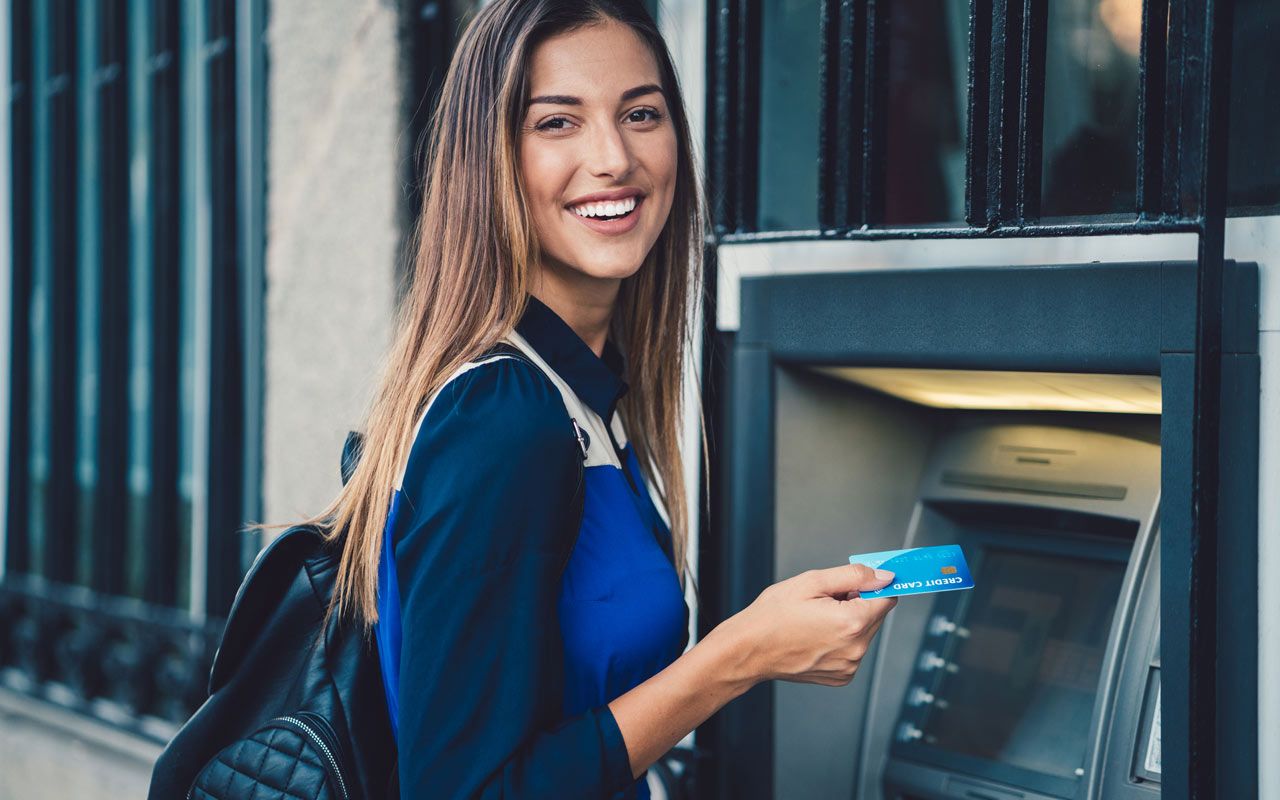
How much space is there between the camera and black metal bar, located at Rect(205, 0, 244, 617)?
349 centimetres

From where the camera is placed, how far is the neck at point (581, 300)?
64.8 inches

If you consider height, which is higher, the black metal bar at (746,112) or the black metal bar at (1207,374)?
the black metal bar at (746,112)

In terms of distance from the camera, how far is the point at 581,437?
1468mm

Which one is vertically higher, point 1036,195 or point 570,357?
point 1036,195

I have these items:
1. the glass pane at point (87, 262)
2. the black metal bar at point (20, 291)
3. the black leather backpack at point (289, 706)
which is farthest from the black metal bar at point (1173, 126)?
the black metal bar at point (20, 291)

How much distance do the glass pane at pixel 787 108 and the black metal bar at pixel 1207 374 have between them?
836mm

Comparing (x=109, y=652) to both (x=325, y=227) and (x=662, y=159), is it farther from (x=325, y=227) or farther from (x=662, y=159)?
(x=662, y=159)

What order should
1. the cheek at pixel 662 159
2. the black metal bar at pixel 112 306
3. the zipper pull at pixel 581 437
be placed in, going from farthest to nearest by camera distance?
the black metal bar at pixel 112 306
the cheek at pixel 662 159
the zipper pull at pixel 581 437

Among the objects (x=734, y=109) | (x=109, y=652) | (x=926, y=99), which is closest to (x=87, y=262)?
(x=109, y=652)

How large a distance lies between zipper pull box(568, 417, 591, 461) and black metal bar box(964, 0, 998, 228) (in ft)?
2.22

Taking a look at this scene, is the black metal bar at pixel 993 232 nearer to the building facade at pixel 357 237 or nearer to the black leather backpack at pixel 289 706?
the building facade at pixel 357 237

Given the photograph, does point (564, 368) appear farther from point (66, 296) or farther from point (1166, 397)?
point (66, 296)

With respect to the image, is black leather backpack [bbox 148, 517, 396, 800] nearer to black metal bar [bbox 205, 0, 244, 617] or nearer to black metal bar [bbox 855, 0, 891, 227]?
black metal bar [bbox 855, 0, 891, 227]

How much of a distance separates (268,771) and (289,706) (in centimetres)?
8
